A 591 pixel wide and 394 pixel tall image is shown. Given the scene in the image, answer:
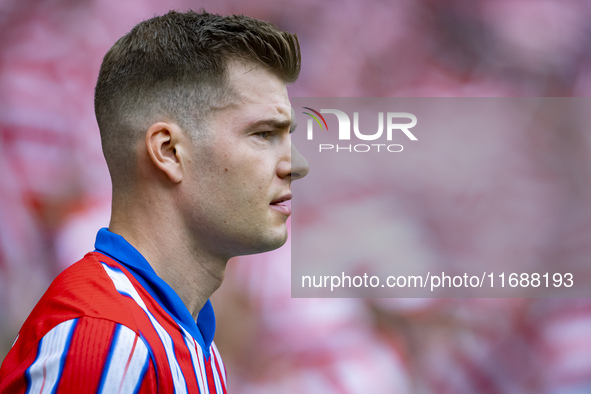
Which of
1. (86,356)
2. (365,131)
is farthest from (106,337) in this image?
(365,131)

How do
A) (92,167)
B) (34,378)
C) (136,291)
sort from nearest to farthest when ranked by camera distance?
1. (34,378)
2. (136,291)
3. (92,167)

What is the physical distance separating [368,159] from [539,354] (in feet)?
3.09

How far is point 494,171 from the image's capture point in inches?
86.2

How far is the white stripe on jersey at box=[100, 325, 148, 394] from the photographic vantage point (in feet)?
2.27

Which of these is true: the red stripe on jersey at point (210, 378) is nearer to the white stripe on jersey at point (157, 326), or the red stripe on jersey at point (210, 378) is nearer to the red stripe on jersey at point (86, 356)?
the white stripe on jersey at point (157, 326)

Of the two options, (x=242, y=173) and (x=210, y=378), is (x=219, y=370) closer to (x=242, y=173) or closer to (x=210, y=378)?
(x=210, y=378)

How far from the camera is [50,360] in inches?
26.9

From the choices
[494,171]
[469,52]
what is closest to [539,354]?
[494,171]

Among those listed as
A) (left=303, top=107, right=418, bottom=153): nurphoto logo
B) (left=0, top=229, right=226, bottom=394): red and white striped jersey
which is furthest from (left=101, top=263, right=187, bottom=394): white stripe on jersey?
(left=303, top=107, right=418, bottom=153): nurphoto logo

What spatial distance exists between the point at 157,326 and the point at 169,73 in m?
0.43

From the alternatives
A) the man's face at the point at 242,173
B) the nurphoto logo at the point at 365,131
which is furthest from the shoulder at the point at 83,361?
the nurphoto logo at the point at 365,131

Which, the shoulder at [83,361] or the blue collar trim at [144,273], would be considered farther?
the blue collar trim at [144,273]

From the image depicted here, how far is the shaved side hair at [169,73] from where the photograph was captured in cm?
97

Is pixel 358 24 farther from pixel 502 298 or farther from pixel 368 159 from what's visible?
pixel 502 298
